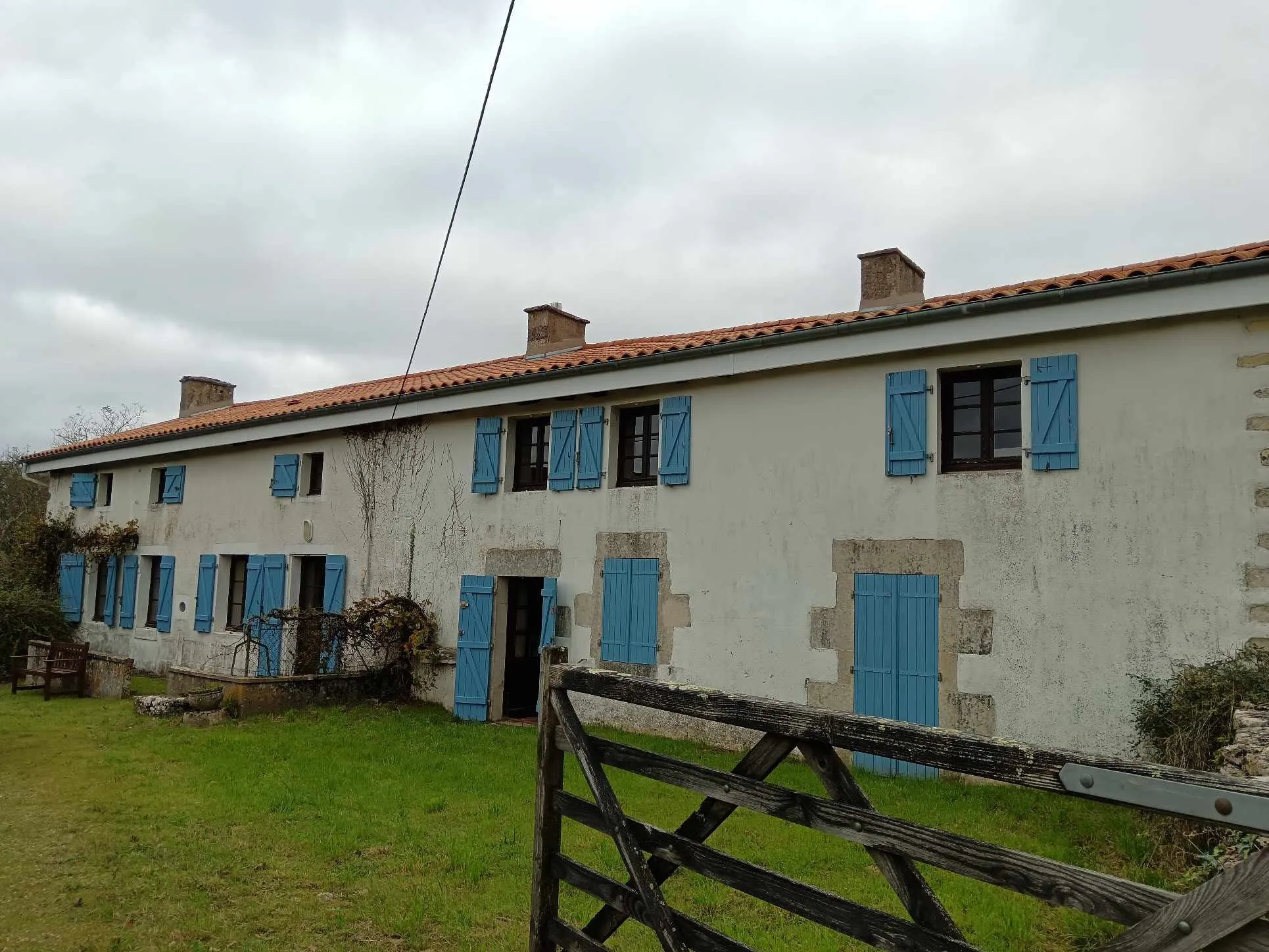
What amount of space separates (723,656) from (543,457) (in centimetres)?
356

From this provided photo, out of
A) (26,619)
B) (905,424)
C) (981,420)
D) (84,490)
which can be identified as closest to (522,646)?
(905,424)

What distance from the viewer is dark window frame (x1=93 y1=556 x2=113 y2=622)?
53.5 feet

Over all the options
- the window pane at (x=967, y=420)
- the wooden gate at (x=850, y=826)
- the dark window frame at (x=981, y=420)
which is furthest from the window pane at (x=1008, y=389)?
the wooden gate at (x=850, y=826)

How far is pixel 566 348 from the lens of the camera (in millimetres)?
13828

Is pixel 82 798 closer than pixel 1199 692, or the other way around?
pixel 1199 692

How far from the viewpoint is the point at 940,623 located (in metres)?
7.52

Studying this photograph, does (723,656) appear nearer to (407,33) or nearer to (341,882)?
(341,882)

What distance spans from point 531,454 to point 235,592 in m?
6.47

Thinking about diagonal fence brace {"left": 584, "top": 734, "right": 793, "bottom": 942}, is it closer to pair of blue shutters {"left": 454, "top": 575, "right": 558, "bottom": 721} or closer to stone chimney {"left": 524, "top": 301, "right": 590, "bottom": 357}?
pair of blue shutters {"left": 454, "top": 575, "right": 558, "bottom": 721}

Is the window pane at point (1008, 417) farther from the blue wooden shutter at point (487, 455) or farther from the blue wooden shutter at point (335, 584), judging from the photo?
the blue wooden shutter at point (335, 584)

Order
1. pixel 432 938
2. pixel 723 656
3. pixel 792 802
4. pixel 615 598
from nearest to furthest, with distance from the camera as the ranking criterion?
1. pixel 792 802
2. pixel 432 938
3. pixel 723 656
4. pixel 615 598

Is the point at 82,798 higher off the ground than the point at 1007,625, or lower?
lower

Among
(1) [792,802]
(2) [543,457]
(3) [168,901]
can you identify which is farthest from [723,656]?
(1) [792,802]

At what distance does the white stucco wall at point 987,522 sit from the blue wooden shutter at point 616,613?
33 cm
